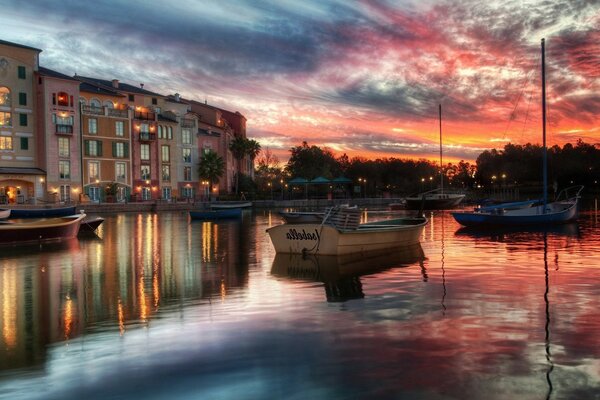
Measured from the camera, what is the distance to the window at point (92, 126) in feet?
229

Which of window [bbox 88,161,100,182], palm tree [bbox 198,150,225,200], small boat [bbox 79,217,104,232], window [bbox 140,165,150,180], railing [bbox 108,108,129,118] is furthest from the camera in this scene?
palm tree [bbox 198,150,225,200]

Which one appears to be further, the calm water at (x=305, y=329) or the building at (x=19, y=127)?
the building at (x=19, y=127)

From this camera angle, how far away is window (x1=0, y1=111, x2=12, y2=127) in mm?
61125

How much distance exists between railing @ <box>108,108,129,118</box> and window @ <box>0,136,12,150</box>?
13524 millimetres

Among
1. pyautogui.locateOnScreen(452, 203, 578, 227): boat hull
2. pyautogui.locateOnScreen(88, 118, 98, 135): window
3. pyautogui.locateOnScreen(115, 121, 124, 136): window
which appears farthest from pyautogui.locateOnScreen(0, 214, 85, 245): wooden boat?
pyautogui.locateOnScreen(115, 121, 124, 136): window

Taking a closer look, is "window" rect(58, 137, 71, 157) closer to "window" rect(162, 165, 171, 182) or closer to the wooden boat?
"window" rect(162, 165, 171, 182)

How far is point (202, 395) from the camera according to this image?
20.2 ft

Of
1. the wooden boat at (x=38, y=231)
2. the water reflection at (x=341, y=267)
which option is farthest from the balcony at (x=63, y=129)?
the water reflection at (x=341, y=267)

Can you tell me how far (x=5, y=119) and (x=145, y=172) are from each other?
64.7 ft

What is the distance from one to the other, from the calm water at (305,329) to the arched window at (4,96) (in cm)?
5141

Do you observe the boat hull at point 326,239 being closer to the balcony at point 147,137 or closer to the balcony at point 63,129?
the balcony at point 63,129

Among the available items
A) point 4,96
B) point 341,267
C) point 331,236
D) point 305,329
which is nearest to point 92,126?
point 4,96

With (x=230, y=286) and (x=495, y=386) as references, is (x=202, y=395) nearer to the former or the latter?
(x=495, y=386)

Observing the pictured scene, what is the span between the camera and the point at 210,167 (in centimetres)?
8212
